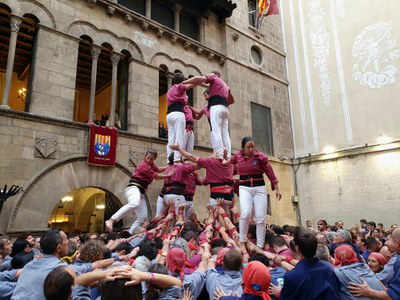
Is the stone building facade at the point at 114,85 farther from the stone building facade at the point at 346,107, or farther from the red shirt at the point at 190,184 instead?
the red shirt at the point at 190,184

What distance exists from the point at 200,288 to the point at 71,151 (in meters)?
7.92

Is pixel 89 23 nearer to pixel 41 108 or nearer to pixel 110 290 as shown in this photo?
pixel 41 108

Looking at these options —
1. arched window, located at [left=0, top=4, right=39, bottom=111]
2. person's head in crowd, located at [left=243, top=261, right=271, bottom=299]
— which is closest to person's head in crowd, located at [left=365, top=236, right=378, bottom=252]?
person's head in crowd, located at [left=243, top=261, right=271, bottom=299]

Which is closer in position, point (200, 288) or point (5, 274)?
point (200, 288)

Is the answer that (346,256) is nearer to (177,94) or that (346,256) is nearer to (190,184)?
(190,184)

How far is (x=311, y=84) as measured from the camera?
1753 cm

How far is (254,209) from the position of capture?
6.14 meters

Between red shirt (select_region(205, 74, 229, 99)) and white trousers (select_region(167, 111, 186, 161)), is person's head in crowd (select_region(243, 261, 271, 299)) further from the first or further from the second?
red shirt (select_region(205, 74, 229, 99))

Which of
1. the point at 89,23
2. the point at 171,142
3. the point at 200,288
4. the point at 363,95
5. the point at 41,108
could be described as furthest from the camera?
the point at 363,95

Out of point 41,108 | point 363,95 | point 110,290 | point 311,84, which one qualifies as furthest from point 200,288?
point 311,84

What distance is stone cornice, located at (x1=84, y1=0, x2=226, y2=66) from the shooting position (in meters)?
11.6

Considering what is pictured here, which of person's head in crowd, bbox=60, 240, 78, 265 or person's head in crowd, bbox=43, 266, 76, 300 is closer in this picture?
person's head in crowd, bbox=43, 266, 76, 300

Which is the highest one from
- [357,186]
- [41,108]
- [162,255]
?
[41,108]

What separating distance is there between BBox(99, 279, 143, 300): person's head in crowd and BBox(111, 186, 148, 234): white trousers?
4.43 meters
